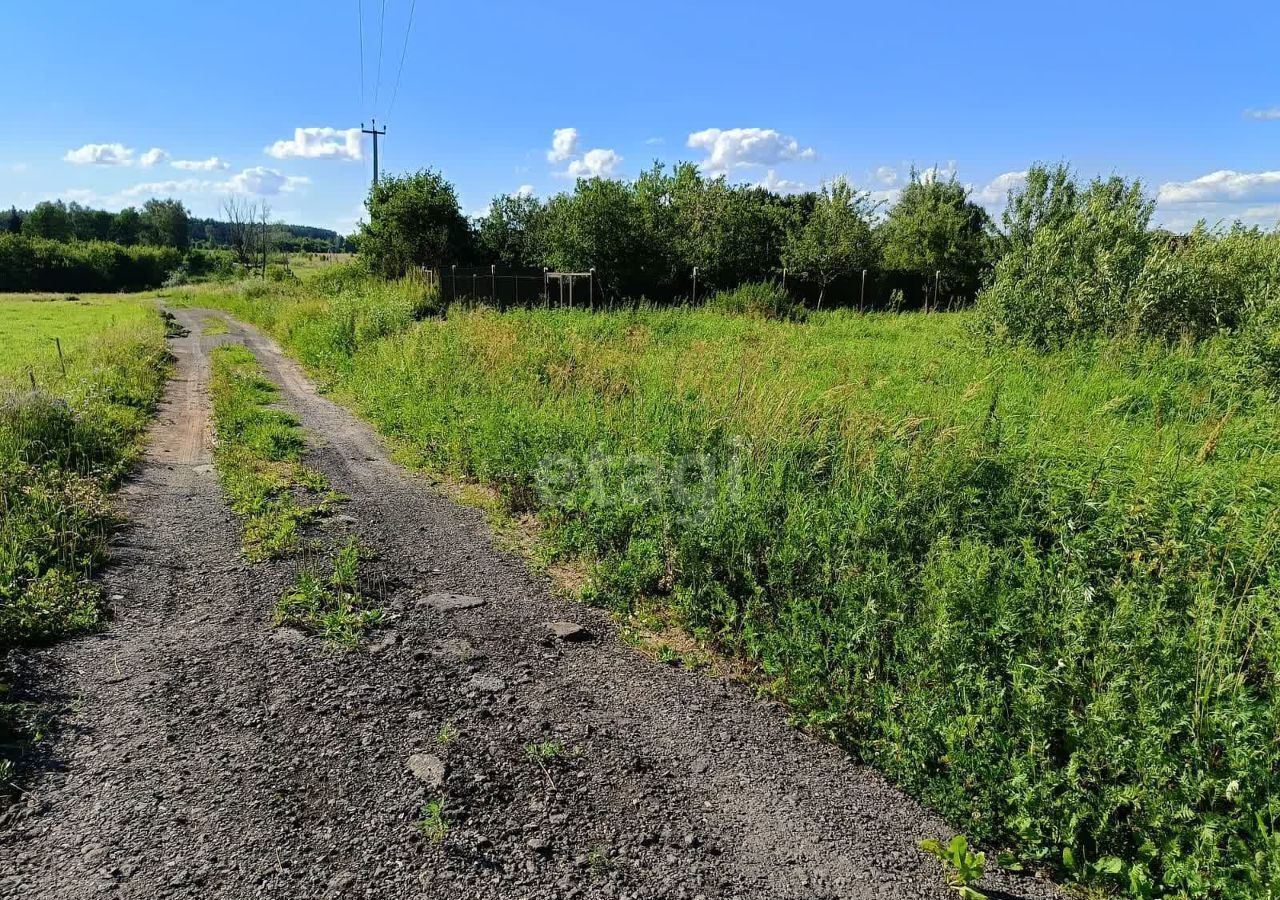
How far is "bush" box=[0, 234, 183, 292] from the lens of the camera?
52.9m

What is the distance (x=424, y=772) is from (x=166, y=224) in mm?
112601

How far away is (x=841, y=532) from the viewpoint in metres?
4.11

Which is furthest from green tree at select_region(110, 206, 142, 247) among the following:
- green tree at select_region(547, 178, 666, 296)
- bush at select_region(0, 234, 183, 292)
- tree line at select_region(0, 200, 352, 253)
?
green tree at select_region(547, 178, 666, 296)

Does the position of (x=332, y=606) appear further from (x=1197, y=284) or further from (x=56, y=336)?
(x=56, y=336)

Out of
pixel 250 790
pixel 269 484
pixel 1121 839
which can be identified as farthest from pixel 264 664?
pixel 1121 839

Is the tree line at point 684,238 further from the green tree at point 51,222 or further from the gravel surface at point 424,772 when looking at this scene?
the green tree at point 51,222

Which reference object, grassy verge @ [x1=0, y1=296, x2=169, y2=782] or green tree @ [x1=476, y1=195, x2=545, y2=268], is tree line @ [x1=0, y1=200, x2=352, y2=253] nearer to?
green tree @ [x1=476, y1=195, x2=545, y2=268]

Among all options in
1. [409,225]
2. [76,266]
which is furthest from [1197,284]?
[76,266]

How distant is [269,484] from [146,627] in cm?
283

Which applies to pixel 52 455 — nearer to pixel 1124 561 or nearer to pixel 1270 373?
pixel 1124 561

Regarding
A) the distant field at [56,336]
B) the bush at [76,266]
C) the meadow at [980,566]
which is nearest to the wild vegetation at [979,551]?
the meadow at [980,566]

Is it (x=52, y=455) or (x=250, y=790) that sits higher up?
(x=52, y=455)

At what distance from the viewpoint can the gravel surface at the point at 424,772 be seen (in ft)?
8.13

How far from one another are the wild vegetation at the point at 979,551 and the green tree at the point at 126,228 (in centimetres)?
10393
